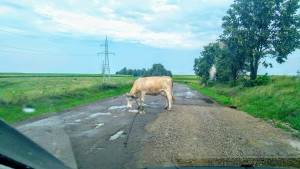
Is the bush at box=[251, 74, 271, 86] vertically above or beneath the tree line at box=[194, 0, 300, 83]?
beneath

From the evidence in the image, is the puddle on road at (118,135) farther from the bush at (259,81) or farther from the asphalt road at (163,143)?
the bush at (259,81)

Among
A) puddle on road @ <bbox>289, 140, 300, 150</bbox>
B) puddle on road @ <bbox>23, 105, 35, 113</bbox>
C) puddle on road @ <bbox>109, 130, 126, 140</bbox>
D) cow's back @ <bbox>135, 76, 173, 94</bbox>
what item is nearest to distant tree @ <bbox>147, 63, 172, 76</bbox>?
cow's back @ <bbox>135, 76, 173, 94</bbox>

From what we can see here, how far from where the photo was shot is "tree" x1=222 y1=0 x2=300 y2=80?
99.0 feet

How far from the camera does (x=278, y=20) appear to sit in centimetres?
3094

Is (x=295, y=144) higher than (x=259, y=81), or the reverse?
(x=259, y=81)

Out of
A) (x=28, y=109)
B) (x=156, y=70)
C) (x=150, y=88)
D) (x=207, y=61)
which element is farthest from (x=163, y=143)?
(x=156, y=70)

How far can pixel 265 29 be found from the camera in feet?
102

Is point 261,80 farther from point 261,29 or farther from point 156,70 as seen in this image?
point 156,70

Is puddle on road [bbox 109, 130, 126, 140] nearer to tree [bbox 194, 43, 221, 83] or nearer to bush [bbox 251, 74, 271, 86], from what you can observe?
bush [bbox 251, 74, 271, 86]

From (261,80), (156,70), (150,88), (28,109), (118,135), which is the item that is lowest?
(28,109)

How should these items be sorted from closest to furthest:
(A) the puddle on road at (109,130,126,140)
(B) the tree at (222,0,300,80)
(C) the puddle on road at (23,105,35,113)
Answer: (A) the puddle on road at (109,130,126,140)
(C) the puddle on road at (23,105,35,113)
(B) the tree at (222,0,300,80)

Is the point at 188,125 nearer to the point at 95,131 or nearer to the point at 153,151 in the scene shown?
the point at 95,131

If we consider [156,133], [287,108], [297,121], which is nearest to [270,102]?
[287,108]

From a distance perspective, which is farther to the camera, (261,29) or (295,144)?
(261,29)
